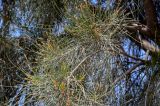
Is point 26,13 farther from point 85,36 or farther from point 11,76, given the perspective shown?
point 85,36

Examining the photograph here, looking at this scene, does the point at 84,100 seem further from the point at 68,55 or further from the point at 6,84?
the point at 6,84

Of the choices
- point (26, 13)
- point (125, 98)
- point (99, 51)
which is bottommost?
point (125, 98)

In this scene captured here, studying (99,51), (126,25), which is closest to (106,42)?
(99,51)

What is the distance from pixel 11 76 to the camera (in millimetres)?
1859

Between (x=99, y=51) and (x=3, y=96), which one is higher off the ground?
(x=99, y=51)

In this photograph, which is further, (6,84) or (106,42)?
(6,84)

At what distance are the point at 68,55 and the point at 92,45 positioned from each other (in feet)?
0.26

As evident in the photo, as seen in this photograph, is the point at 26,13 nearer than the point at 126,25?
No

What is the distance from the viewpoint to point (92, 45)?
4.90ft

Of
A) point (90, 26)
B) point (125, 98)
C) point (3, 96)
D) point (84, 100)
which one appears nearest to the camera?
point (84, 100)

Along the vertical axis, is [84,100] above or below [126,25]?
below

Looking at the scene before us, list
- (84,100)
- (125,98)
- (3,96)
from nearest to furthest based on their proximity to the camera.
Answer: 1. (84,100)
2. (125,98)
3. (3,96)

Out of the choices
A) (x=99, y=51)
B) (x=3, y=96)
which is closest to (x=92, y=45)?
(x=99, y=51)

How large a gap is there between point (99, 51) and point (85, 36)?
0.20 feet
